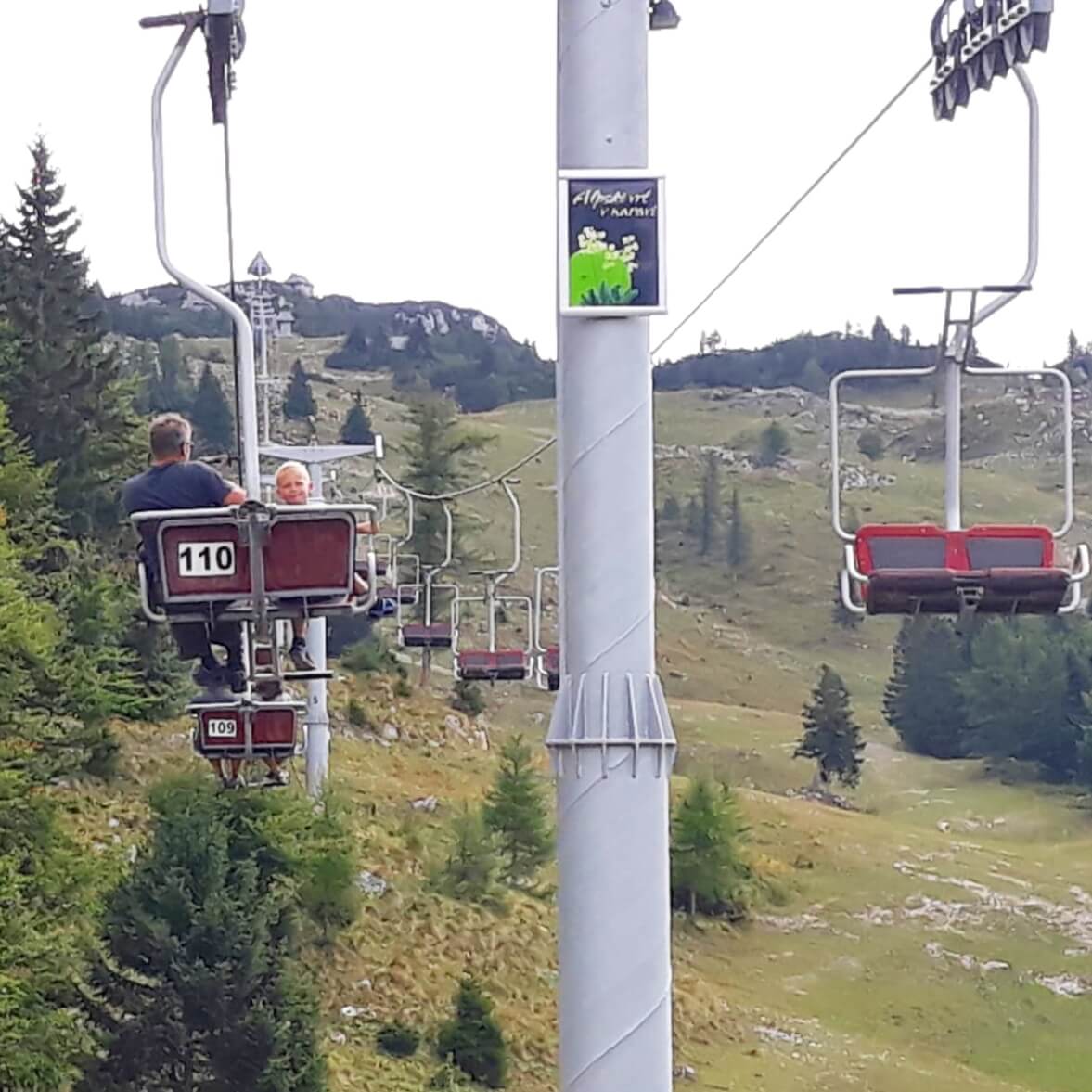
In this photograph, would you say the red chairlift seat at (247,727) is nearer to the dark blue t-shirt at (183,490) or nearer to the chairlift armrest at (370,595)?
the chairlift armrest at (370,595)

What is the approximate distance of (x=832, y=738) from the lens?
3182 inches

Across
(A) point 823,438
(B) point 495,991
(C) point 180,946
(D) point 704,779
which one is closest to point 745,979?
(D) point 704,779

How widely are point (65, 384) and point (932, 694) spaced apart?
64.4m

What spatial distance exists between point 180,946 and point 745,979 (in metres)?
23.8

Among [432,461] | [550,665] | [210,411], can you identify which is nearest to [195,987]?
[550,665]

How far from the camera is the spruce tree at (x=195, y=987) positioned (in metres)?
22.5

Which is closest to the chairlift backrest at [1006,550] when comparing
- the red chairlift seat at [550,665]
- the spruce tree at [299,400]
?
the red chairlift seat at [550,665]

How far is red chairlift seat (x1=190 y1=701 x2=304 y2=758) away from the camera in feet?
28.0

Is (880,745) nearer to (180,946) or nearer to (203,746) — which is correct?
(180,946)

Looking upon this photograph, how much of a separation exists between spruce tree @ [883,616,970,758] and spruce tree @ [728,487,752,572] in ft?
159

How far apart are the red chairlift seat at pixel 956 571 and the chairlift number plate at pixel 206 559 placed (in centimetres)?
210

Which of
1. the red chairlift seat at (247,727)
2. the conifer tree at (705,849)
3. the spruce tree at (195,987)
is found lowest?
the conifer tree at (705,849)

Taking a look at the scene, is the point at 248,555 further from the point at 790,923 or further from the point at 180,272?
the point at 790,923

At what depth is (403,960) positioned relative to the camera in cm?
3231
